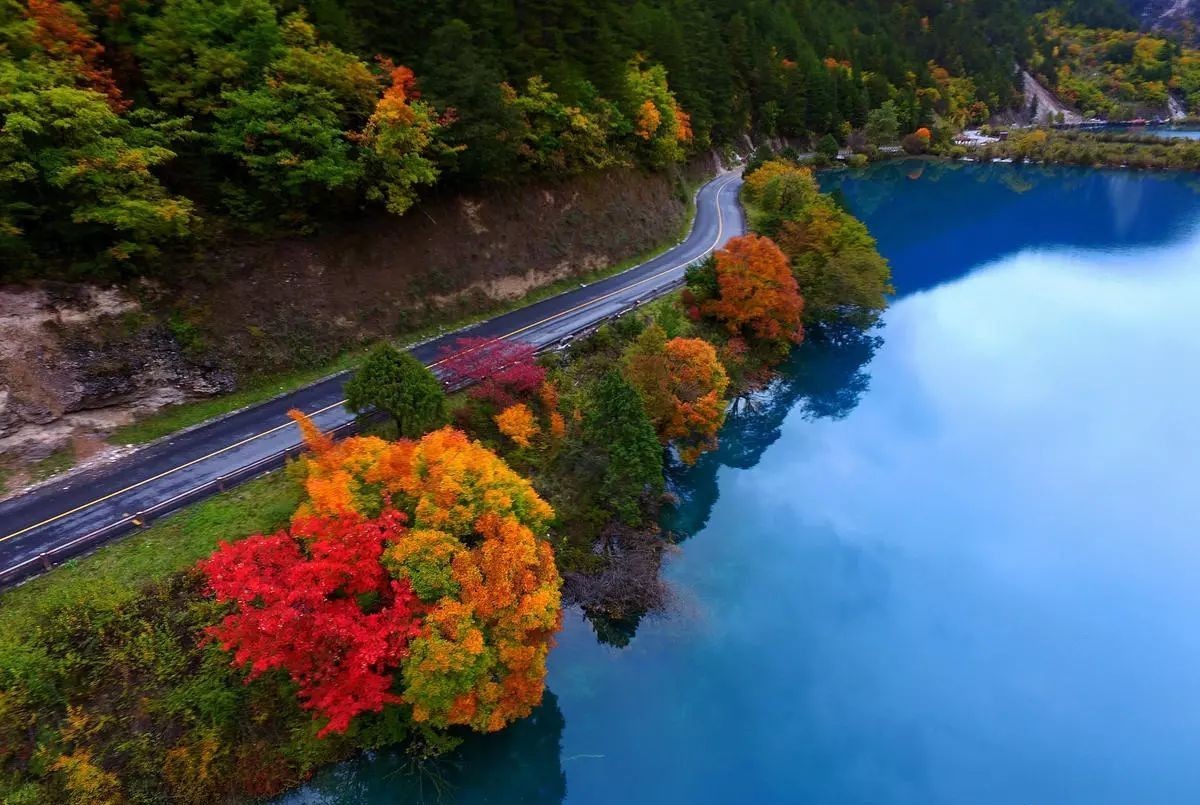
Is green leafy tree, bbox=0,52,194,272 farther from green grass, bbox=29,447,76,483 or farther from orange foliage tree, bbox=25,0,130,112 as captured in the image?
green grass, bbox=29,447,76,483

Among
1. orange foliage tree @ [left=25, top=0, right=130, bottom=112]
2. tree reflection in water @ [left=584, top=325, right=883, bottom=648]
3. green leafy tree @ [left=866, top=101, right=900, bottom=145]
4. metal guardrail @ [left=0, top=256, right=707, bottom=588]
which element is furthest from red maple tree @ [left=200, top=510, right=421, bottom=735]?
green leafy tree @ [left=866, top=101, right=900, bottom=145]

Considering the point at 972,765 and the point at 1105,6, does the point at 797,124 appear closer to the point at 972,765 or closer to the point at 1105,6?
the point at 972,765

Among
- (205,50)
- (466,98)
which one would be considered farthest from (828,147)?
(205,50)

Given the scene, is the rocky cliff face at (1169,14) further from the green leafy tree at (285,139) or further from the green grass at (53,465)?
the green grass at (53,465)

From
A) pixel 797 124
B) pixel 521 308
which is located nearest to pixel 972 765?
pixel 521 308

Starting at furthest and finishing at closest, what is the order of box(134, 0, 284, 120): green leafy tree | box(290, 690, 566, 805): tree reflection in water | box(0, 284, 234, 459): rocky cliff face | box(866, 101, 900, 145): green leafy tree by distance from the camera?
box(866, 101, 900, 145): green leafy tree < box(134, 0, 284, 120): green leafy tree < box(0, 284, 234, 459): rocky cliff face < box(290, 690, 566, 805): tree reflection in water

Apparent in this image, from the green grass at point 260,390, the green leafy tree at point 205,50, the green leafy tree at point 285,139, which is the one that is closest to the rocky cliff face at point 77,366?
the green grass at point 260,390
